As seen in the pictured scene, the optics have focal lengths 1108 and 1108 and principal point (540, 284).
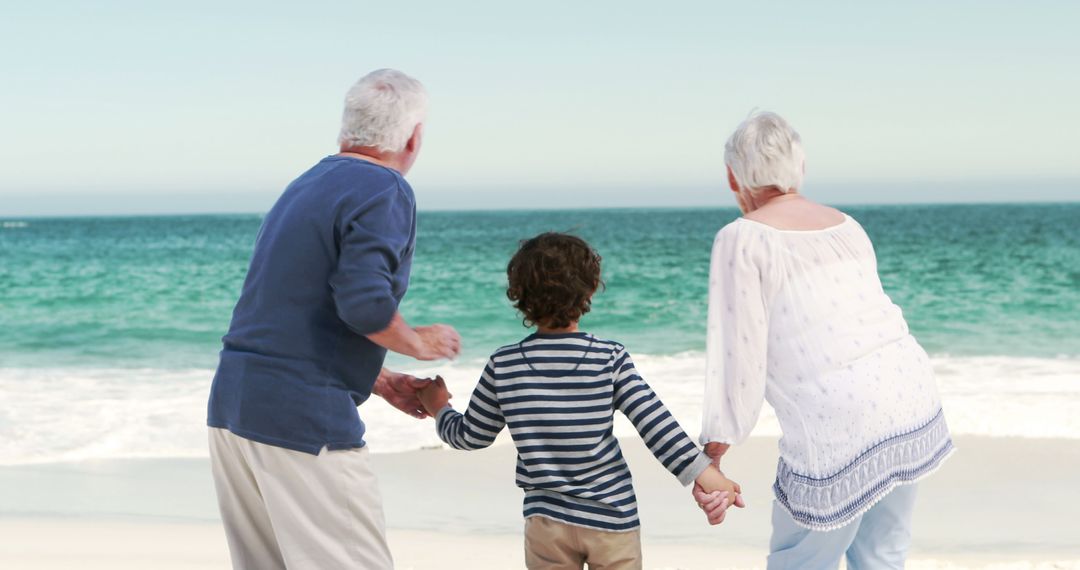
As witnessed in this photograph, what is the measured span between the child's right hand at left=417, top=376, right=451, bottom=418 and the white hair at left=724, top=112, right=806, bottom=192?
0.90m

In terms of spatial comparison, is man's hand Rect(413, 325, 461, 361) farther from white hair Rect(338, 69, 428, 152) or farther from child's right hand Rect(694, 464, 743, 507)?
child's right hand Rect(694, 464, 743, 507)

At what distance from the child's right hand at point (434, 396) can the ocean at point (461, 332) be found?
1.82 feet

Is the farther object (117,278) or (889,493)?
(117,278)

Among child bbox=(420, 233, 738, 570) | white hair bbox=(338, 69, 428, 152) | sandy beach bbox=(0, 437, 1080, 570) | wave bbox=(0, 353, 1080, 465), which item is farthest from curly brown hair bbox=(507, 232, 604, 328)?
wave bbox=(0, 353, 1080, 465)

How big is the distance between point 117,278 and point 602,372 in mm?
23198

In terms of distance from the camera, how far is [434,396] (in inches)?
109

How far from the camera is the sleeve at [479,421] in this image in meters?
2.54

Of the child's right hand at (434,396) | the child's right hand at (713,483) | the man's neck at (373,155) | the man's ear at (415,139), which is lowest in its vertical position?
the child's right hand at (713,483)

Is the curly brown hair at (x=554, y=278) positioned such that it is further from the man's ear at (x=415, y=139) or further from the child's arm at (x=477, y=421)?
the man's ear at (x=415, y=139)

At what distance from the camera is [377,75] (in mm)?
2504

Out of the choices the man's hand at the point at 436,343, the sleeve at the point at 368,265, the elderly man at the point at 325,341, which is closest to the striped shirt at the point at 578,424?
the man's hand at the point at 436,343

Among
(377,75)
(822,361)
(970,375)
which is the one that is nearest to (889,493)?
(822,361)

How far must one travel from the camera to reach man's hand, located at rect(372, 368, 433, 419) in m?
2.81

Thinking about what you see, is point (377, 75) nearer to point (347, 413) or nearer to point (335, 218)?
point (335, 218)
